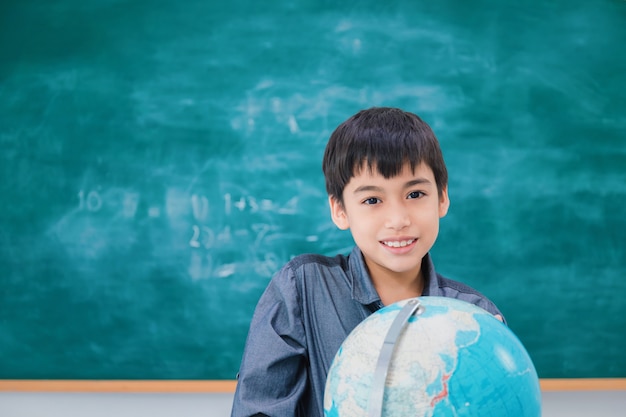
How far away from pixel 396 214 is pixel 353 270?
24 centimetres

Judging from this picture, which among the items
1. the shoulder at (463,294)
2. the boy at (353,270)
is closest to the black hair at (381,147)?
the boy at (353,270)

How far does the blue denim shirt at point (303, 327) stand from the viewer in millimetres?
1308

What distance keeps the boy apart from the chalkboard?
1.23m

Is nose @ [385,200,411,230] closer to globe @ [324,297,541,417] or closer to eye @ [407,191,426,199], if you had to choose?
eye @ [407,191,426,199]

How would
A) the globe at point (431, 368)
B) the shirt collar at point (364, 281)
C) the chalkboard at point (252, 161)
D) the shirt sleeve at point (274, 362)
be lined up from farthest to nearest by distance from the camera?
the chalkboard at point (252, 161)
the shirt collar at point (364, 281)
the shirt sleeve at point (274, 362)
the globe at point (431, 368)

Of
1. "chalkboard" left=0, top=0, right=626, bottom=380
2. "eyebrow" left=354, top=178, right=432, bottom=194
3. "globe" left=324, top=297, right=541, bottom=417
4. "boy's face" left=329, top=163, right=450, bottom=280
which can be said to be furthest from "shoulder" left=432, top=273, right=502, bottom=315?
"chalkboard" left=0, top=0, right=626, bottom=380

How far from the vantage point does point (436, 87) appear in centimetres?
272

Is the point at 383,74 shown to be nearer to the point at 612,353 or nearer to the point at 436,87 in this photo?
→ the point at 436,87

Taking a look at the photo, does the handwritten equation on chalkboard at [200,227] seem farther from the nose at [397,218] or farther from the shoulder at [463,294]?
the nose at [397,218]

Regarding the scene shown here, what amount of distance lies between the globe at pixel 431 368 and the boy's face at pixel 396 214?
0.28 meters

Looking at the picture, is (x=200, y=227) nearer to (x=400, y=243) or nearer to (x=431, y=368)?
(x=400, y=243)

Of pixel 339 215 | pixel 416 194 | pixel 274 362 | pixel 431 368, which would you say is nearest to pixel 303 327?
pixel 274 362

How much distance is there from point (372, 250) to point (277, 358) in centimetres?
31

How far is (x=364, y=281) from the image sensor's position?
4.77ft
